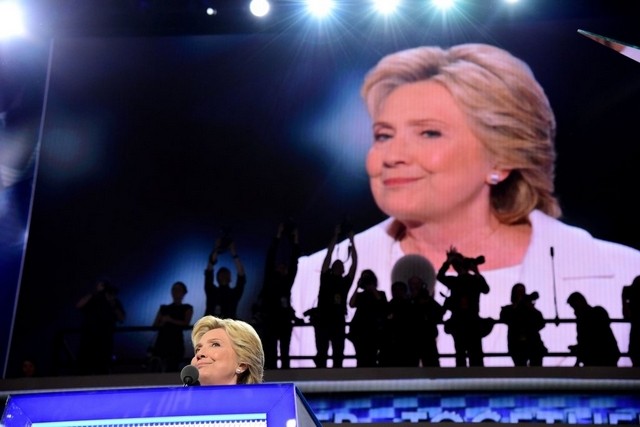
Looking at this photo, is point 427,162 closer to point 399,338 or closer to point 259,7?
point 399,338

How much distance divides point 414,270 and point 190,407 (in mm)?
7019

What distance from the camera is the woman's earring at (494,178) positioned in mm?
8930

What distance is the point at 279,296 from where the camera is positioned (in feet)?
26.5

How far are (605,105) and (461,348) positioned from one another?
3.08 meters

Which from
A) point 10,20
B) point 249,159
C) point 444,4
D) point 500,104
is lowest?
point 249,159

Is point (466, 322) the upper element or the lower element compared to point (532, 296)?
lower

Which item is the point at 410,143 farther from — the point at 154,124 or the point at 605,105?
the point at 154,124

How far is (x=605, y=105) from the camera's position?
902 cm

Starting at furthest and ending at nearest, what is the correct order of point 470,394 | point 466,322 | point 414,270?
1. point 414,270
2. point 466,322
3. point 470,394

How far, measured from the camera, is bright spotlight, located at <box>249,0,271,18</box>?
32.1 feet

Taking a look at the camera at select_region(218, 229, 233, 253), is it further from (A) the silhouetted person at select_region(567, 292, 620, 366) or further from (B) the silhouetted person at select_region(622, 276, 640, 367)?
(B) the silhouetted person at select_region(622, 276, 640, 367)

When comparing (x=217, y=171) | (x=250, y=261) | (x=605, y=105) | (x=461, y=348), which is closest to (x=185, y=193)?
(x=217, y=171)

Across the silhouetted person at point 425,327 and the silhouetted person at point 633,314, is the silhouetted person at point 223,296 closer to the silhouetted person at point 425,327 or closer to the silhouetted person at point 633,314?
the silhouetted person at point 425,327

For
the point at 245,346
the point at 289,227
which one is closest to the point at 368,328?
the point at 289,227
